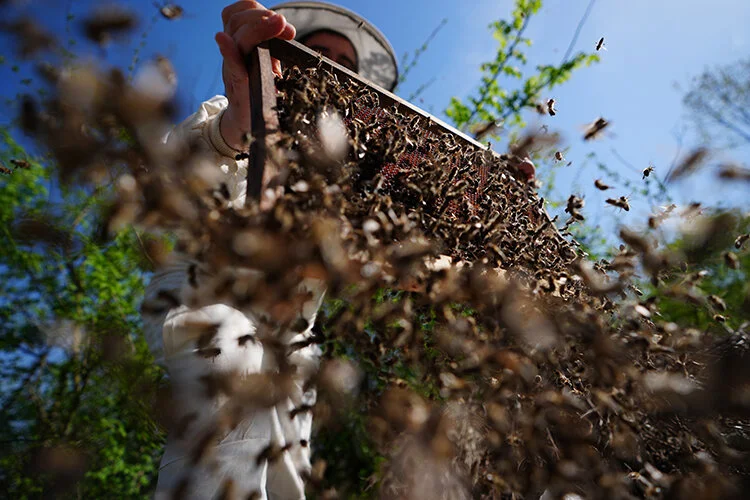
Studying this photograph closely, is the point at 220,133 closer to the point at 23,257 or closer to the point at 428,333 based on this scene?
the point at 428,333

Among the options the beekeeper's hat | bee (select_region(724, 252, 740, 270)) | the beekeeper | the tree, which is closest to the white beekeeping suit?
the beekeeper

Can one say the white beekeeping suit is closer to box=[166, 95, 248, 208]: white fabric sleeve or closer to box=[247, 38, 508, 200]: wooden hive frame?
box=[166, 95, 248, 208]: white fabric sleeve

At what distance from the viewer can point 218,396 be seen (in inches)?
71.3

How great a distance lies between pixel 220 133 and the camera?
7.97 feet

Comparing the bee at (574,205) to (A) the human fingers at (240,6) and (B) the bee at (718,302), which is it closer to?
(B) the bee at (718,302)

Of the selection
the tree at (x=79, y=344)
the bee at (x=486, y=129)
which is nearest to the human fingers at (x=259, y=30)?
the bee at (x=486, y=129)

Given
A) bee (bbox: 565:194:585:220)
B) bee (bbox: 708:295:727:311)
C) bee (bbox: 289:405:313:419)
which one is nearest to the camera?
bee (bbox: 289:405:313:419)

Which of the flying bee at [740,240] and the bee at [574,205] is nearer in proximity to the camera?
the bee at [574,205]

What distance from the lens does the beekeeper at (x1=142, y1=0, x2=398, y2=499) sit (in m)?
1.90

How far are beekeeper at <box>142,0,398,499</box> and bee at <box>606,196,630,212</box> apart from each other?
4.97 feet

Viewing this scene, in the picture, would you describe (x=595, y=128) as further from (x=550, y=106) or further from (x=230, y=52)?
(x=230, y=52)

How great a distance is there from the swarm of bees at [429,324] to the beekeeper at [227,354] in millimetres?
154

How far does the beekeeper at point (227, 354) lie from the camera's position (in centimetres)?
190

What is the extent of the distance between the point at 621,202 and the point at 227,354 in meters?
2.04
